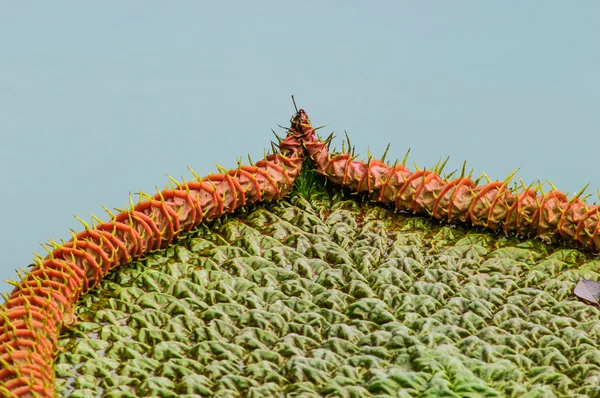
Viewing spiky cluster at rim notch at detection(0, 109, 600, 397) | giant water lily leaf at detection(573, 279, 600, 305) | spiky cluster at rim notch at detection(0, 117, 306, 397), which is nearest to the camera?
spiky cluster at rim notch at detection(0, 117, 306, 397)

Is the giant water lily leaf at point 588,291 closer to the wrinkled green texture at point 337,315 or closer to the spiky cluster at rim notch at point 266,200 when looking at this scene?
the wrinkled green texture at point 337,315

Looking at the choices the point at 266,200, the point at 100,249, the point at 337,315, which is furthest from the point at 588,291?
the point at 100,249

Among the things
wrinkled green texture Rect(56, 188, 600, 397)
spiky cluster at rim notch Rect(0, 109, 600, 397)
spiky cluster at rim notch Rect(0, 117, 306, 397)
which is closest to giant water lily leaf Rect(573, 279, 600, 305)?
wrinkled green texture Rect(56, 188, 600, 397)

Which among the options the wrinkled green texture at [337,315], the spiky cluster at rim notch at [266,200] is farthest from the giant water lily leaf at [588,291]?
the spiky cluster at rim notch at [266,200]

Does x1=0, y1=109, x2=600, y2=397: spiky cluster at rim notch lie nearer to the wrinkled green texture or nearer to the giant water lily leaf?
the wrinkled green texture

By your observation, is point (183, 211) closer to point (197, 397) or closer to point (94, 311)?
point (94, 311)
